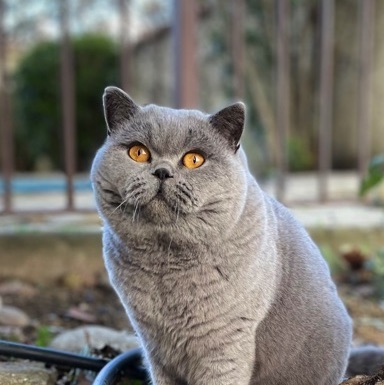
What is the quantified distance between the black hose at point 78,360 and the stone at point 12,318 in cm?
70

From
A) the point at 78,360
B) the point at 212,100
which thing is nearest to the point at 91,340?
the point at 78,360

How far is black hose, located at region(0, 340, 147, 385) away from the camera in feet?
5.91

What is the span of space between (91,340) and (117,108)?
0.99 metres

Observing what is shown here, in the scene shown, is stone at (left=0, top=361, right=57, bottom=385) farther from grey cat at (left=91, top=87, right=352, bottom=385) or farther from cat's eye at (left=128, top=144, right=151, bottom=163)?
cat's eye at (left=128, top=144, right=151, bottom=163)

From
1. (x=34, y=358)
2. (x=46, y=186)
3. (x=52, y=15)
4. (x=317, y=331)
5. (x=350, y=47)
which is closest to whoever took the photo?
(x=317, y=331)

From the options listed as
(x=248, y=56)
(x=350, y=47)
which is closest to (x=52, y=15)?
(x=248, y=56)

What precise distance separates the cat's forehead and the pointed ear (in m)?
0.03

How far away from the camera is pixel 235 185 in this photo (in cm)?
149

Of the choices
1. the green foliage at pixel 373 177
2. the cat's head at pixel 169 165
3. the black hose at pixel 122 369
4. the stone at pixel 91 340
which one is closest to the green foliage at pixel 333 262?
the green foliage at pixel 373 177

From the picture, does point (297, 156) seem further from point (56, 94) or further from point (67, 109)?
point (67, 109)

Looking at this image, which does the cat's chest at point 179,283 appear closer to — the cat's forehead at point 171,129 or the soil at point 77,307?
the cat's forehead at point 171,129

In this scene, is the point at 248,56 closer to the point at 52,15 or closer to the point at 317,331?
the point at 52,15

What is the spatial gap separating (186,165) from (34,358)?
77 centimetres

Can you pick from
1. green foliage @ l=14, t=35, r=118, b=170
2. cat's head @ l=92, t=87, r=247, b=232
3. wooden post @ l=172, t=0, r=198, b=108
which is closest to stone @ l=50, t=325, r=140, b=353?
cat's head @ l=92, t=87, r=247, b=232
